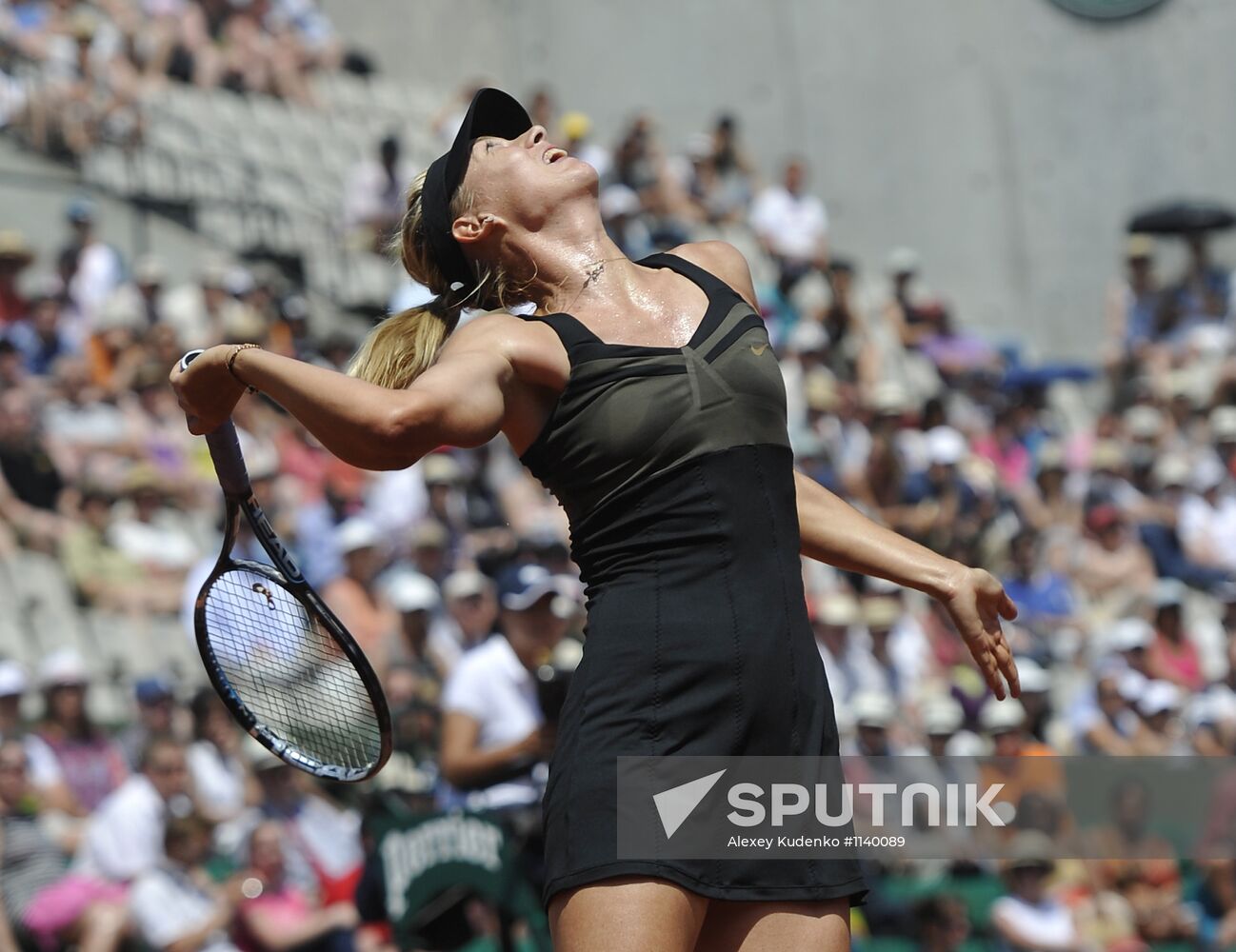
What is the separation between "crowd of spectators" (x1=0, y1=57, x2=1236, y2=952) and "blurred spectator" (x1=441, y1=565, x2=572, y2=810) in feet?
0.04

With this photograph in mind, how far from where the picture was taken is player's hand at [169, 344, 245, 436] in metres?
3.03

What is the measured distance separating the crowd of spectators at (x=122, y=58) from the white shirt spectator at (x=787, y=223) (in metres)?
3.70

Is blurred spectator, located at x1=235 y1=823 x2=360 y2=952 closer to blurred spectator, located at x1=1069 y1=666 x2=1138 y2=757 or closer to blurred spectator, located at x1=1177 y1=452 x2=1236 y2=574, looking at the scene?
blurred spectator, located at x1=1069 y1=666 x2=1138 y2=757

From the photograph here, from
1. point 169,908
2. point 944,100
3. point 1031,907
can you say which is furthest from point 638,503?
point 944,100

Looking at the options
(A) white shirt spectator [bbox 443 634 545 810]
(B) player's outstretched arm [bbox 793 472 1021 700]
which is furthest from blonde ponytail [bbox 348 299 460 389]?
(A) white shirt spectator [bbox 443 634 545 810]

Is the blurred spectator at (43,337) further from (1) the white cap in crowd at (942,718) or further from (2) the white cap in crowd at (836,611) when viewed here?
(1) the white cap in crowd at (942,718)

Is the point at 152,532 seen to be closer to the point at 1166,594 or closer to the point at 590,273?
the point at 1166,594

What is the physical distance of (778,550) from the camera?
10.2ft

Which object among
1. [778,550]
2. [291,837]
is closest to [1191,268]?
[291,837]

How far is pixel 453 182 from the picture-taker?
11.1 ft

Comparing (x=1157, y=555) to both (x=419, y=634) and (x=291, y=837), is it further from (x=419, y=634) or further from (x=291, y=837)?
(x=291, y=837)

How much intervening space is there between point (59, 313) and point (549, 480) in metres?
7.28

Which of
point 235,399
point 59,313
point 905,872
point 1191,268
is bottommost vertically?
point 1191,268

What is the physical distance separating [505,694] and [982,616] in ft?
9.92
